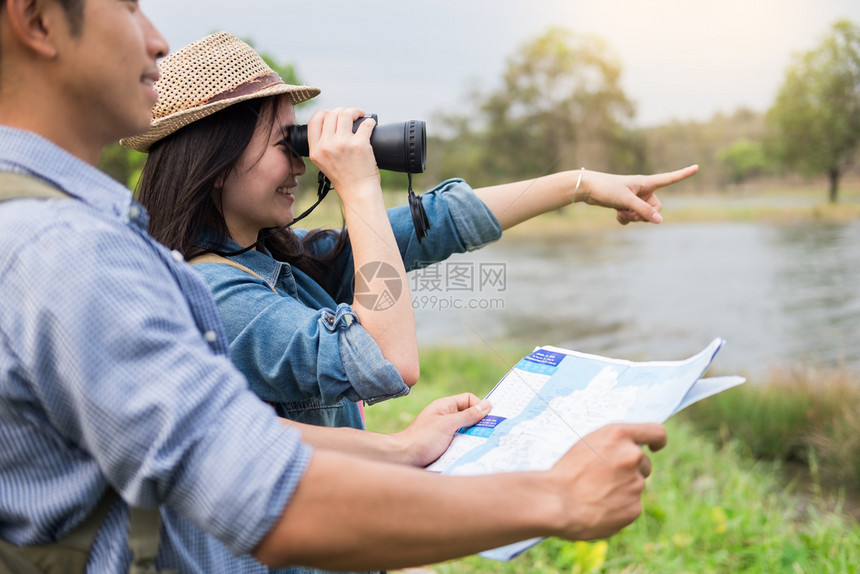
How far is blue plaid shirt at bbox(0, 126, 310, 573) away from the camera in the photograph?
1.75ft

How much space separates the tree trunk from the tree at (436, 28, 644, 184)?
7.78 ft

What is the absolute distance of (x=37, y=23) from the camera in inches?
23.2

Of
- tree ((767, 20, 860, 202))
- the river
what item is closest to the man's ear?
the river

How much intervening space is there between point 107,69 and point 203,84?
1.66ft

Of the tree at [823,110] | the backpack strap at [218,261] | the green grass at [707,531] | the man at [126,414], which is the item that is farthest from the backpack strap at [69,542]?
the tree at [823,110]

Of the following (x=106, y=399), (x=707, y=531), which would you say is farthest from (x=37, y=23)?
(x=707, y=531)

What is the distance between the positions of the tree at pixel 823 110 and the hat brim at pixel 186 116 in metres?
7.41

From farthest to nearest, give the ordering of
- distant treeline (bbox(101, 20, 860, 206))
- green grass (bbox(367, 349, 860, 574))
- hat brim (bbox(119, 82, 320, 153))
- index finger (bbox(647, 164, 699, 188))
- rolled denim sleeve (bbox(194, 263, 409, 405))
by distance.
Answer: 1. distant treeline (bbox(101, 20, 860, 206))
2. green grass (bbox(367, 349, 860, 574))
3. index finger (bbox(647, 164, 699, 188))
4. hat brim (bbox(119, 82, 320, 153))
5. rolled denim sleeve (bbox(194, 263, 409, 405))

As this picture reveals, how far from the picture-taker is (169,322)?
1.87 feet

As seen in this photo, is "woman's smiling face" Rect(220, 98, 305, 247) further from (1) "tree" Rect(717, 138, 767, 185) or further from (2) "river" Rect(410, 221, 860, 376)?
(1) "tree" Rect(717, 138, 767, 185)

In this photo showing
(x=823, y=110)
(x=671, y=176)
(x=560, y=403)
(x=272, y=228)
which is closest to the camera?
(x=560, y=403)

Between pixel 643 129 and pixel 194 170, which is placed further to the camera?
pixel 643 129

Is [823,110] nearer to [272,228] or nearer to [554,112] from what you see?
[554,112]

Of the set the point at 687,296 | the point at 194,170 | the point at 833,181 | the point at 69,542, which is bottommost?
the point at 687,296
